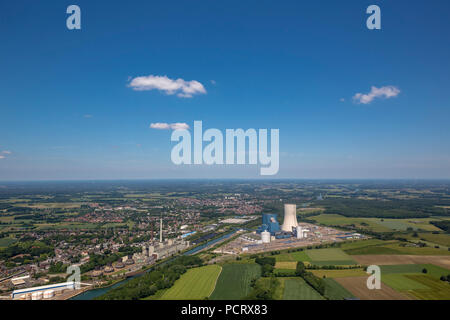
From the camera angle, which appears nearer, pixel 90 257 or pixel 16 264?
pixel 16 264

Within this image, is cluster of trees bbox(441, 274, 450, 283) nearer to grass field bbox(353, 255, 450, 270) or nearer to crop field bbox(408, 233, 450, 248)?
grass field bbox(353, 255, 450, 270)

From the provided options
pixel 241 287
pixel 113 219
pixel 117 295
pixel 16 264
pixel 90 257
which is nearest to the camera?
pixel 117 295

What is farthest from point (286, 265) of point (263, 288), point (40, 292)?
point (40, 292)

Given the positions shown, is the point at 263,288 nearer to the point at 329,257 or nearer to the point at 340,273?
the point at 340,273

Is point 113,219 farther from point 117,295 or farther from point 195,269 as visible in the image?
point 117,295

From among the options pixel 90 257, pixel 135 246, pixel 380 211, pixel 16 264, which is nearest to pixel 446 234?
pixel 380 211

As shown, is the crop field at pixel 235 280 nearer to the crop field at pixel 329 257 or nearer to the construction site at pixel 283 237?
the construction site at pixel 283 237
